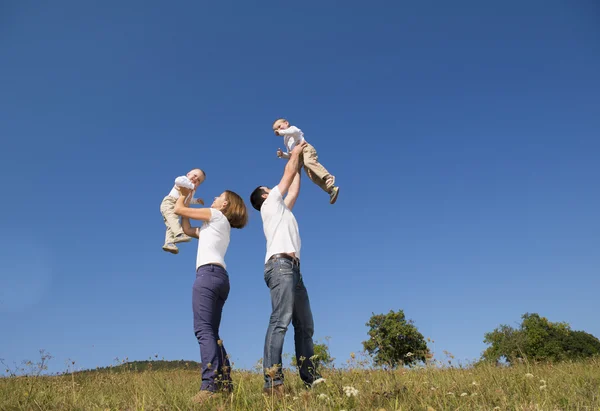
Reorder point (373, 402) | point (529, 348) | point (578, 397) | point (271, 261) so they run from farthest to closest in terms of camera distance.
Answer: point (529, 348)
point (271, 261)
point (578, 397)
point (373, 402)

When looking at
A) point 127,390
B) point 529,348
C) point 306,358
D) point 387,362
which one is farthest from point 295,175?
point 529,348

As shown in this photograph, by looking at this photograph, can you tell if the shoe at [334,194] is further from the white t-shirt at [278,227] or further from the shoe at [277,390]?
the shoe at [277,390]

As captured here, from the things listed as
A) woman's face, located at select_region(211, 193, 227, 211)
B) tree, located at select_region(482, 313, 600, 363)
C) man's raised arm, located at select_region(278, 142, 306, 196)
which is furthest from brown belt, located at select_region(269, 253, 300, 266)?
tree, located at select_region(482, 313, 600, 363)

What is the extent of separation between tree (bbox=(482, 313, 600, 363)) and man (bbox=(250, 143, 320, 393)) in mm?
37760

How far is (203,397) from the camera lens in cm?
514

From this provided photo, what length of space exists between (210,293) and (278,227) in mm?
1219

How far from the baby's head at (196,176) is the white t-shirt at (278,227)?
3.03m

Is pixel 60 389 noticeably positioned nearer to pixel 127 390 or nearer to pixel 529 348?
pixel 127 390

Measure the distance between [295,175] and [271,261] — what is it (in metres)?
1.52

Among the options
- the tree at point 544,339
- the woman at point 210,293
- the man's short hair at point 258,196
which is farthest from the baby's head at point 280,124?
the tree at point 544,339

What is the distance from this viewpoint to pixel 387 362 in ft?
20.6

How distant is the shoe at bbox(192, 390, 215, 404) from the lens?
501cm

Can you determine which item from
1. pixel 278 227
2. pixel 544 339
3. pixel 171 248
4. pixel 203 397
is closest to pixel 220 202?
pixel 278 227

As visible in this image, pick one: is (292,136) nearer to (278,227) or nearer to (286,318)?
(278,227)
